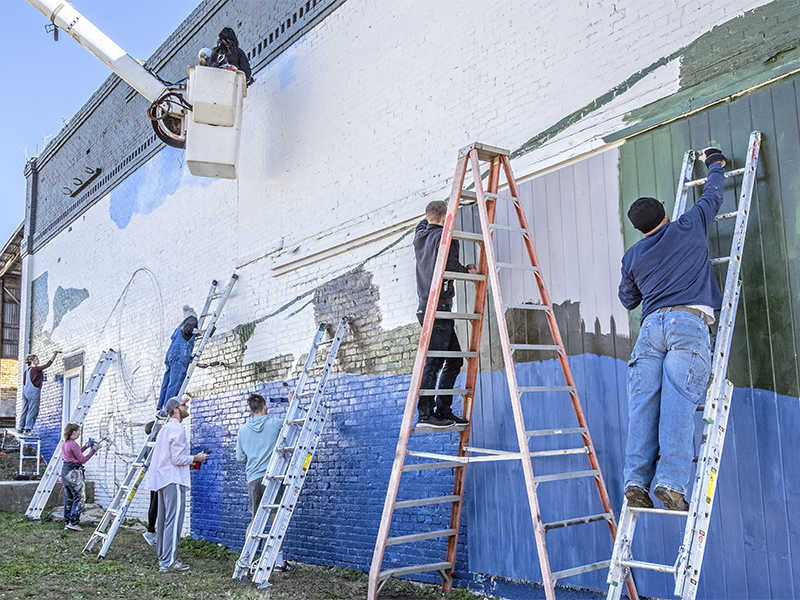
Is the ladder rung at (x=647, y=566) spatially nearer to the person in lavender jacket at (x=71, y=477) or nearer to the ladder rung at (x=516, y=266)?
the ladder rung at (x=516, y=266)

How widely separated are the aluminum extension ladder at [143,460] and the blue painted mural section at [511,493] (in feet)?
2.43

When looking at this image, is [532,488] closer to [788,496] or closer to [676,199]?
[788,496]

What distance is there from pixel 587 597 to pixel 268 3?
8.02 metres

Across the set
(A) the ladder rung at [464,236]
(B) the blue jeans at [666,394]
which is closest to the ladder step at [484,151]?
(A) the ladder rung at [464,236]

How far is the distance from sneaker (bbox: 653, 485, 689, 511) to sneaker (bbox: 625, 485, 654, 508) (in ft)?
0.42

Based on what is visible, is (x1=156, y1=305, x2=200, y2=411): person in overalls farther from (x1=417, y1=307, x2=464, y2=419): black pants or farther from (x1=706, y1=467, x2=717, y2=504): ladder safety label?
(x1=706, y1=467, x2=717, y2=504): ladder safety label

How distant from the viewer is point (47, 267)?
16.2m

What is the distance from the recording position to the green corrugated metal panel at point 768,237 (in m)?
3.99

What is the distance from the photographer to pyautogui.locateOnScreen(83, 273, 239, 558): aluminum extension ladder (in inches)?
316

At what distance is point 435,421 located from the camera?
5.10m

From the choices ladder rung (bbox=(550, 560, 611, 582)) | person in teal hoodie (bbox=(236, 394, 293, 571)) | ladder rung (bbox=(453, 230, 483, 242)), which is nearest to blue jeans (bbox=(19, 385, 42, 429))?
person in teal hoodie (bbox=(236, 394, 293, 571))

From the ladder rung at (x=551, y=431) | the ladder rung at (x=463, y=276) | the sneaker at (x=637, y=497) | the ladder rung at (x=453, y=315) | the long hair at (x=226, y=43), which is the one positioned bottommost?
the sneaker at (x=637, y=497)

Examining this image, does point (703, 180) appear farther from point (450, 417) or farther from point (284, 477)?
point (284, 477)

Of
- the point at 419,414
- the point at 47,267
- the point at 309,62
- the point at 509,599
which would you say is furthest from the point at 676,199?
the point at 47,267
